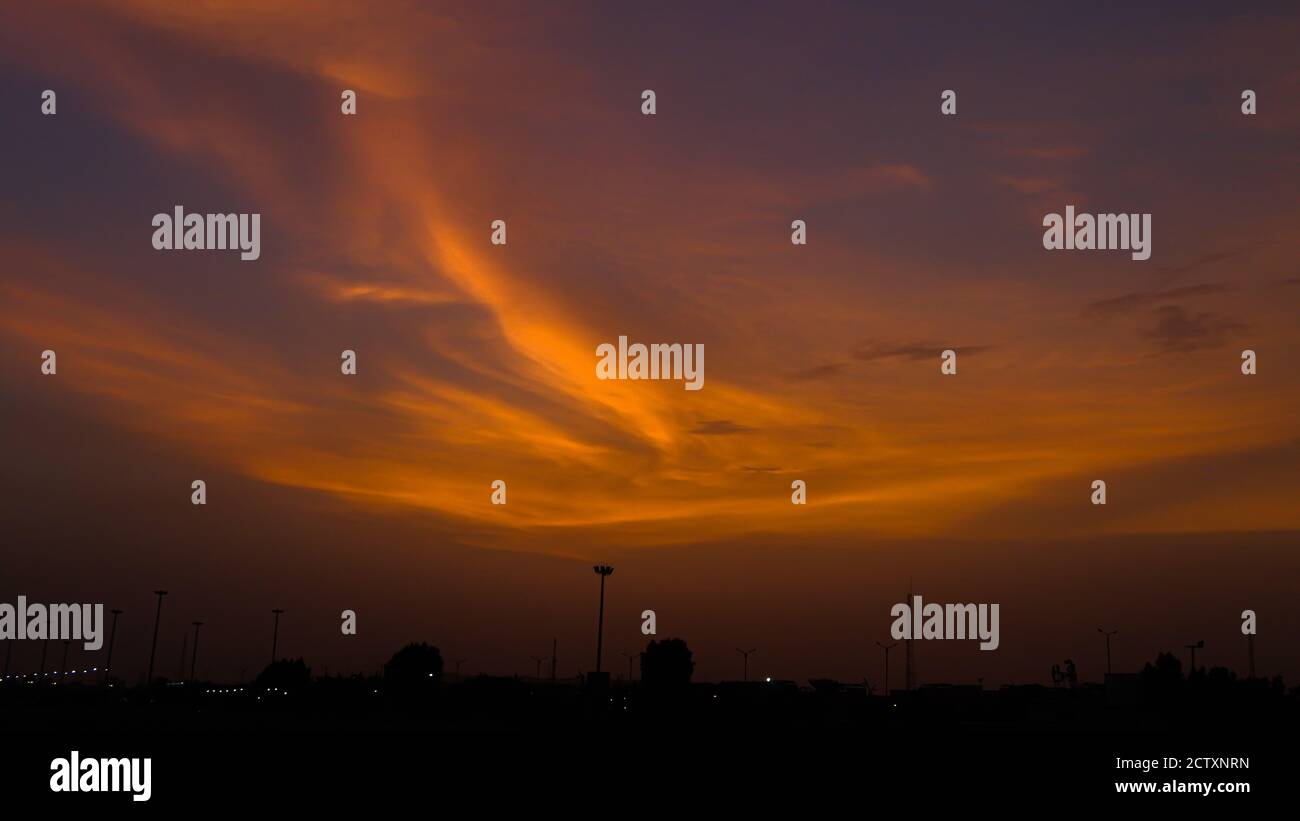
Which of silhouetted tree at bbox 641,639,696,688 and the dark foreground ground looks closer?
the dark foreground ground

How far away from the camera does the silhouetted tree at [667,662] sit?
544ft

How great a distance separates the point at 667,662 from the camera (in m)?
170

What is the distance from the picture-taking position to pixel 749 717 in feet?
287

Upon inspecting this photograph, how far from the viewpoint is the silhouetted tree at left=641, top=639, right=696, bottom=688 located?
166 metres

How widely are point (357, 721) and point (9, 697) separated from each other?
1869 inches

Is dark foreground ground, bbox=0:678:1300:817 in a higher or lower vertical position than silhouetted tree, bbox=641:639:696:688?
higher
